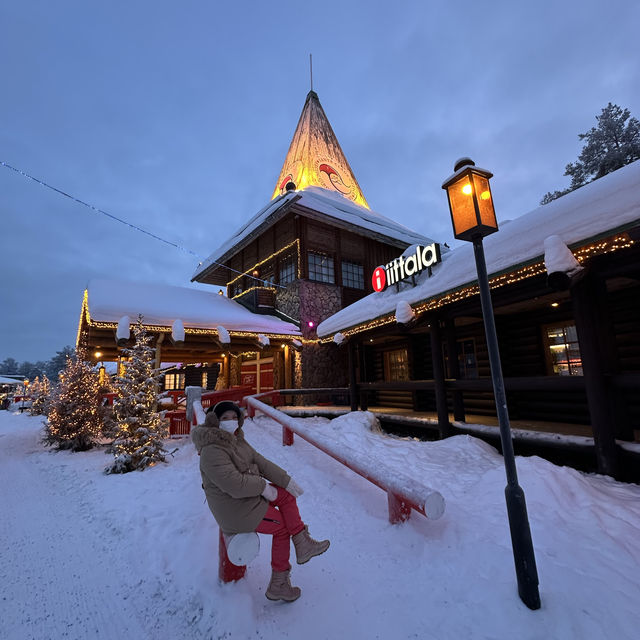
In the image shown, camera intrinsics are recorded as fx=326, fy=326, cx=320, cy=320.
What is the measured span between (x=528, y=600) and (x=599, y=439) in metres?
3.63

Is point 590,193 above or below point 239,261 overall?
below

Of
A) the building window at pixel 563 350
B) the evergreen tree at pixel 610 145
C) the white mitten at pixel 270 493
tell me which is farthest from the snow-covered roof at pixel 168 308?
the evergreen tree at pixel 610 145

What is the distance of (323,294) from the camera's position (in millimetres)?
16500

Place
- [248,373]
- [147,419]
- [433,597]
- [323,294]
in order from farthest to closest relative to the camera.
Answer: [248,373] → [323,294] → [147,419] → [433,597]

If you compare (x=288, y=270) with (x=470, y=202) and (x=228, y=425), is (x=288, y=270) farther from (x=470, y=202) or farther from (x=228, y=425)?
(x=228, y=425)

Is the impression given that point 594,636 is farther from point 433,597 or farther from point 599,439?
point 599,439

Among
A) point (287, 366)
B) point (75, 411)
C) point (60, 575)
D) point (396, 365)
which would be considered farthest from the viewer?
point (287, 366)

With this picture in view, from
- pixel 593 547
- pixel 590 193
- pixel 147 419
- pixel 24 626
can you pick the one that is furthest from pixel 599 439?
pixel 147 419

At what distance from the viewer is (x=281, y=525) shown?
2.66m

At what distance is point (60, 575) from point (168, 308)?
10.5 metres

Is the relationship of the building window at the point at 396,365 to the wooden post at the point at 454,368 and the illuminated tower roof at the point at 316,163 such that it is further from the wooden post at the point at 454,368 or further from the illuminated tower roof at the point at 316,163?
the illuminated tower roof at the point at 316,163

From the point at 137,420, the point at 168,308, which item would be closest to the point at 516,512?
the point at 137,420

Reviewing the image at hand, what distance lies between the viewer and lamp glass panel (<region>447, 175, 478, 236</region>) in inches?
122

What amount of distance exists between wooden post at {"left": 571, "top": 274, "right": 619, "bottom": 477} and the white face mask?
527 centimetres
